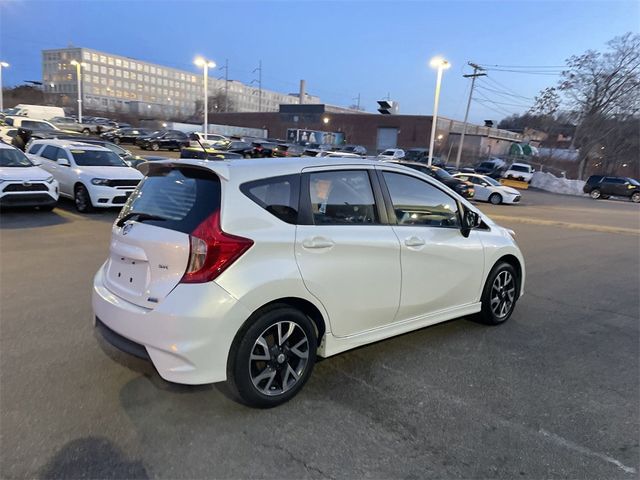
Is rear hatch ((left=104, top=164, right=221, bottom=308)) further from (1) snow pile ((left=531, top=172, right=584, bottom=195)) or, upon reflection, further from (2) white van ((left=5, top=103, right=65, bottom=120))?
(2) white van ((left=5, top=103, right=65, bottom=120))

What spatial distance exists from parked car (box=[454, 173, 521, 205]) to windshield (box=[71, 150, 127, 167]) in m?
19.0

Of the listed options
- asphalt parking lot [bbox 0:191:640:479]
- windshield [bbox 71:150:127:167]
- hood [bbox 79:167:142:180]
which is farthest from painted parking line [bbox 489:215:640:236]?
windshield [bbox 71:150:127:167]

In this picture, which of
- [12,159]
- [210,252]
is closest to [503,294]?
[210,252]

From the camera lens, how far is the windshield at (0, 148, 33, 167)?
35.4 feet

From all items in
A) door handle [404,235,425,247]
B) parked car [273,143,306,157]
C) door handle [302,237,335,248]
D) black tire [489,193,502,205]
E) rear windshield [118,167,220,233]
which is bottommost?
black tire [489,193,502,205]

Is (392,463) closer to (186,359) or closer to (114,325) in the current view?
(186,359)

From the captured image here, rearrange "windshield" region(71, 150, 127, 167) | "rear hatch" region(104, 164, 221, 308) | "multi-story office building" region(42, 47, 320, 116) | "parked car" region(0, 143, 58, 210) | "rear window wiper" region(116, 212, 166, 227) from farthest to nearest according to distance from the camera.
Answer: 1. "multi-story office building" region(42, 47, 320, 116)
2. "windshield" region(71, 150, 127, 167)
3. "parked car" region(0, 143, 58, 210)
4. "rear window wiper" region(116, 212, 166, 227)
5. "rear hatch" region(104, 164, 221, 308)

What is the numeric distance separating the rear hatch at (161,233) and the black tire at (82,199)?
353 inches

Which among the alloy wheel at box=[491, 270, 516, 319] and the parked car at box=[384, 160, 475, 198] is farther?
the parked car at box=[384, 160, 475, 198]

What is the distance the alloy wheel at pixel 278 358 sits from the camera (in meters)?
3.11

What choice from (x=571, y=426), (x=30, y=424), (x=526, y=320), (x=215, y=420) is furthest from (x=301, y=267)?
(x=526, y=320)

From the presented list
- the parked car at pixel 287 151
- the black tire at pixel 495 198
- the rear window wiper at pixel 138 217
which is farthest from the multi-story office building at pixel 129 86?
the rear window wiper at pixel 138 217

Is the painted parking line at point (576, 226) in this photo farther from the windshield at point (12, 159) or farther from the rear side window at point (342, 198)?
the windshield at point (12, 159)

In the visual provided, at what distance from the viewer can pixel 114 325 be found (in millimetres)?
3164
